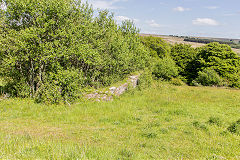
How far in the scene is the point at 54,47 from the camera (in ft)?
46.9

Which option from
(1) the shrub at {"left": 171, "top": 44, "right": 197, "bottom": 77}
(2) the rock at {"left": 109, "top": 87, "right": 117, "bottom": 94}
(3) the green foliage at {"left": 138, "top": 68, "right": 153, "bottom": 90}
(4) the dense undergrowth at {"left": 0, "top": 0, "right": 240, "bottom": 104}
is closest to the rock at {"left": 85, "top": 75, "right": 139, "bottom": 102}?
(2) the rock at {"left": 109, "top": 87, "right": 117, "bottom": 94}

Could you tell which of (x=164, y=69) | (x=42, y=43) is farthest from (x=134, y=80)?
(x=164, y=69)

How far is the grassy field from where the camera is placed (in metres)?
5.34

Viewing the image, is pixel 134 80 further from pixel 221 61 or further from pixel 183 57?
pixel 183 57

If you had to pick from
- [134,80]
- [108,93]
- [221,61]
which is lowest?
[108,93]

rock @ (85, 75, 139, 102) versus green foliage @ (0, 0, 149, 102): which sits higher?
green foliage @ (0, 0, 149, 102)

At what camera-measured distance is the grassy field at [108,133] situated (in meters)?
5.34

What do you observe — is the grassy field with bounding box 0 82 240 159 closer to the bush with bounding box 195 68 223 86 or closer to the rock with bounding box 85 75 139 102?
the rock with bounding box 85 75 139 102

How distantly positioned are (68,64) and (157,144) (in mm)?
12540

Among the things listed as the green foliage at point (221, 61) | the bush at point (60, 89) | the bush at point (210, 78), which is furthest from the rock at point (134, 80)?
the green foliage at point (221, 61)

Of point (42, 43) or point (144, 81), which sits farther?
point (144, 81)

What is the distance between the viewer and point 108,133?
8141mm

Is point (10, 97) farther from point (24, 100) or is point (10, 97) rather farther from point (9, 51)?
point (9, 51)

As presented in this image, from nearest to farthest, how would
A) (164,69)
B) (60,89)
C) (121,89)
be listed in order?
1. (60,89)
2. (121,89)
3. (164,69)
